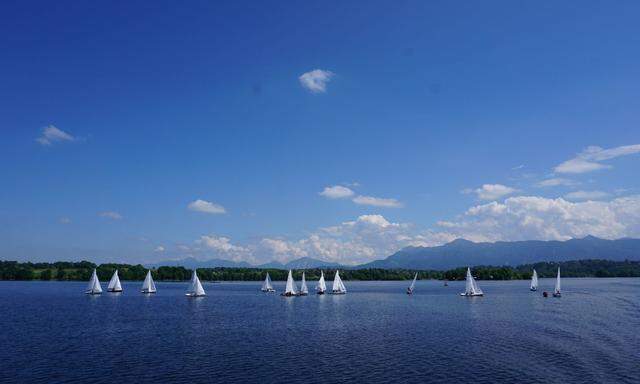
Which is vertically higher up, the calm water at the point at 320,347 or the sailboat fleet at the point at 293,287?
the sailboat fleet at the point at 293,287

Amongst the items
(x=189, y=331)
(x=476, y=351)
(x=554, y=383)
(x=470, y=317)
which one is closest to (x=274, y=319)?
(x=189, y=331)

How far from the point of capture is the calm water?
48.6m

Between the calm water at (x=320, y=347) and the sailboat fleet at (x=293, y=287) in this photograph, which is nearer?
the calm water at (x=320, y=347)

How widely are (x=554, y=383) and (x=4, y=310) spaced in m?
117

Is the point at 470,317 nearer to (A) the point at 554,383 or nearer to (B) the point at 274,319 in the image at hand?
(B) the point at 274,319

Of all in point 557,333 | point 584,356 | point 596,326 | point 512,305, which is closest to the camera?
point 584,356

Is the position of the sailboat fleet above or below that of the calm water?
above

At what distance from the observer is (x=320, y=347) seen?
211ft

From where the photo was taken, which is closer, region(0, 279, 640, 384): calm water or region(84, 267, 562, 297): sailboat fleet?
region(0, 279, 640, 384): calm water

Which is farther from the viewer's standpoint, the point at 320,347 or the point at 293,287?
the point at 293,287

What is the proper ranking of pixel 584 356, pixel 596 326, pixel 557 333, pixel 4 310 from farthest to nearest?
pixel 4 310 → pixel 596 326 → pixel 557 333 → pixel 584 356

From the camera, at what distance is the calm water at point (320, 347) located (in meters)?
48.6

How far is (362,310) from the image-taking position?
117375 mm

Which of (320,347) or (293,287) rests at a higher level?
(293,287)
